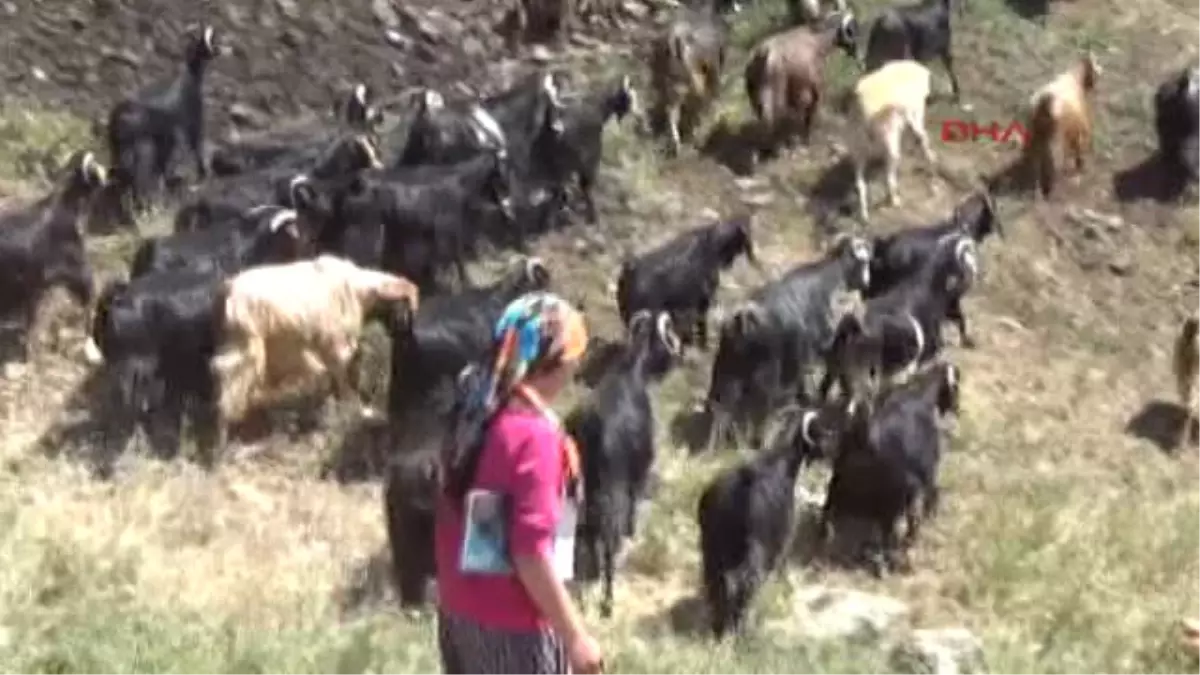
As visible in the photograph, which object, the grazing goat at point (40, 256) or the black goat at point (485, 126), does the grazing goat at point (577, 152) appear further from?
the grazing goat at point (40, 256)

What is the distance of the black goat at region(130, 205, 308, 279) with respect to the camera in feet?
33.6

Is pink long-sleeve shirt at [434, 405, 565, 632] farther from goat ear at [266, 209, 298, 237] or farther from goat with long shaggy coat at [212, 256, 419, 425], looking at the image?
goat ear at [266, 209, 298, 237]

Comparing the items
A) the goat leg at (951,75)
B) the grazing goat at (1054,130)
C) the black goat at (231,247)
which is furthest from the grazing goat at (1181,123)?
the black goat at (231,247)

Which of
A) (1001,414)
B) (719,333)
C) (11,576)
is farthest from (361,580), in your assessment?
(1001,414)

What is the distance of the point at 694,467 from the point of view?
9.80 metres

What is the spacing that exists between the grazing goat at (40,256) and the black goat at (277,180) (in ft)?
2.14

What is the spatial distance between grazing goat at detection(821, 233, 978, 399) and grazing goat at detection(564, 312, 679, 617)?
1377mm

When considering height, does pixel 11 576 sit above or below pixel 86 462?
above

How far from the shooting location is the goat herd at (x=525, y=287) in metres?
8.86

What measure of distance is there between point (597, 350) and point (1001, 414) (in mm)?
2005

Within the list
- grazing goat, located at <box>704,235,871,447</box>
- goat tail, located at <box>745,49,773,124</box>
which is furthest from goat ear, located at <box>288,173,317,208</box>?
goat tail, located at <box>745,49,773,124</box>

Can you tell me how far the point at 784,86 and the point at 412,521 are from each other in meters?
5.47

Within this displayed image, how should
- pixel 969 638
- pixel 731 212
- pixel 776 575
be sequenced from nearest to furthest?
pixel 969 638
pixel 776 575
pixel 731 212

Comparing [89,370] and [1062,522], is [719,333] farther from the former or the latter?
[89,370]
